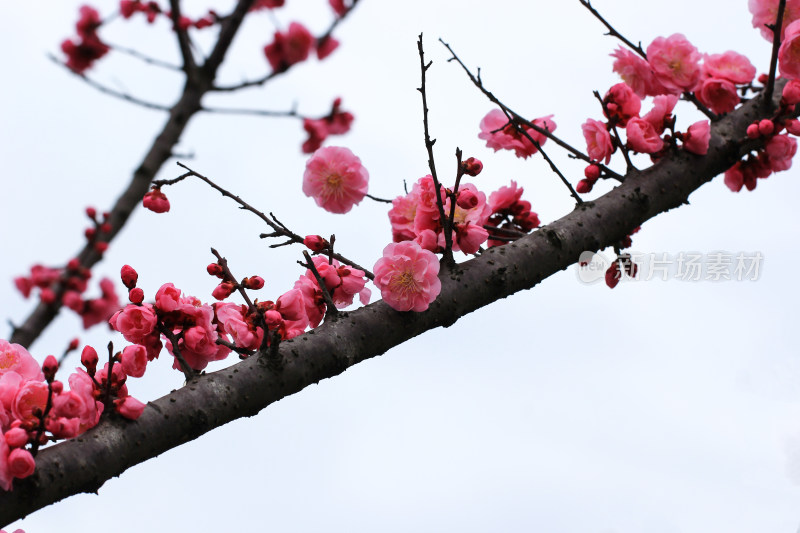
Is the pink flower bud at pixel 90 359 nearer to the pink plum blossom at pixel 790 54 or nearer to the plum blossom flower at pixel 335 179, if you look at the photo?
the plum blossom flower at pixel 335 179

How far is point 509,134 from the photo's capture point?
3139 mm

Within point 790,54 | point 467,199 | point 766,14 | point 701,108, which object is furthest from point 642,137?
point 766,14

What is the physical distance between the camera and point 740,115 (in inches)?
130

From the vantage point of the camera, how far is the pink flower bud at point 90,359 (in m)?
2.12

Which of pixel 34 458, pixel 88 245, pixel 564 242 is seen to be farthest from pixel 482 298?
pixel 88 245

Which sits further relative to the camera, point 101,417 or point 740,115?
point 740,115

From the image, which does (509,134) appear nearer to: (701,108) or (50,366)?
(701,108)

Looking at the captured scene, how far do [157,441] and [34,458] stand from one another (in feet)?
0.93

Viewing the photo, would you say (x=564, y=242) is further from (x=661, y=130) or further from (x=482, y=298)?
(x=661, y=130)

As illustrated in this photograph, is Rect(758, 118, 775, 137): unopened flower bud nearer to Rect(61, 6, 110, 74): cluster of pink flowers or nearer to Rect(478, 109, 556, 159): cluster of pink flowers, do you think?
Rect(478, 109, 556, 159): cluster of pink flowers

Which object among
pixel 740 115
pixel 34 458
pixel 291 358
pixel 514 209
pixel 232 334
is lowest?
pixel 34 458

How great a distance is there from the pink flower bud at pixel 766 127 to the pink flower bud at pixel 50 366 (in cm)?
267

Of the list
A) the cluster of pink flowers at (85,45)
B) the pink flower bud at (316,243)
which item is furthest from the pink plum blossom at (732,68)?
the cluster of pink flowers at (85,45)

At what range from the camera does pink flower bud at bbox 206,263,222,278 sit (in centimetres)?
251
